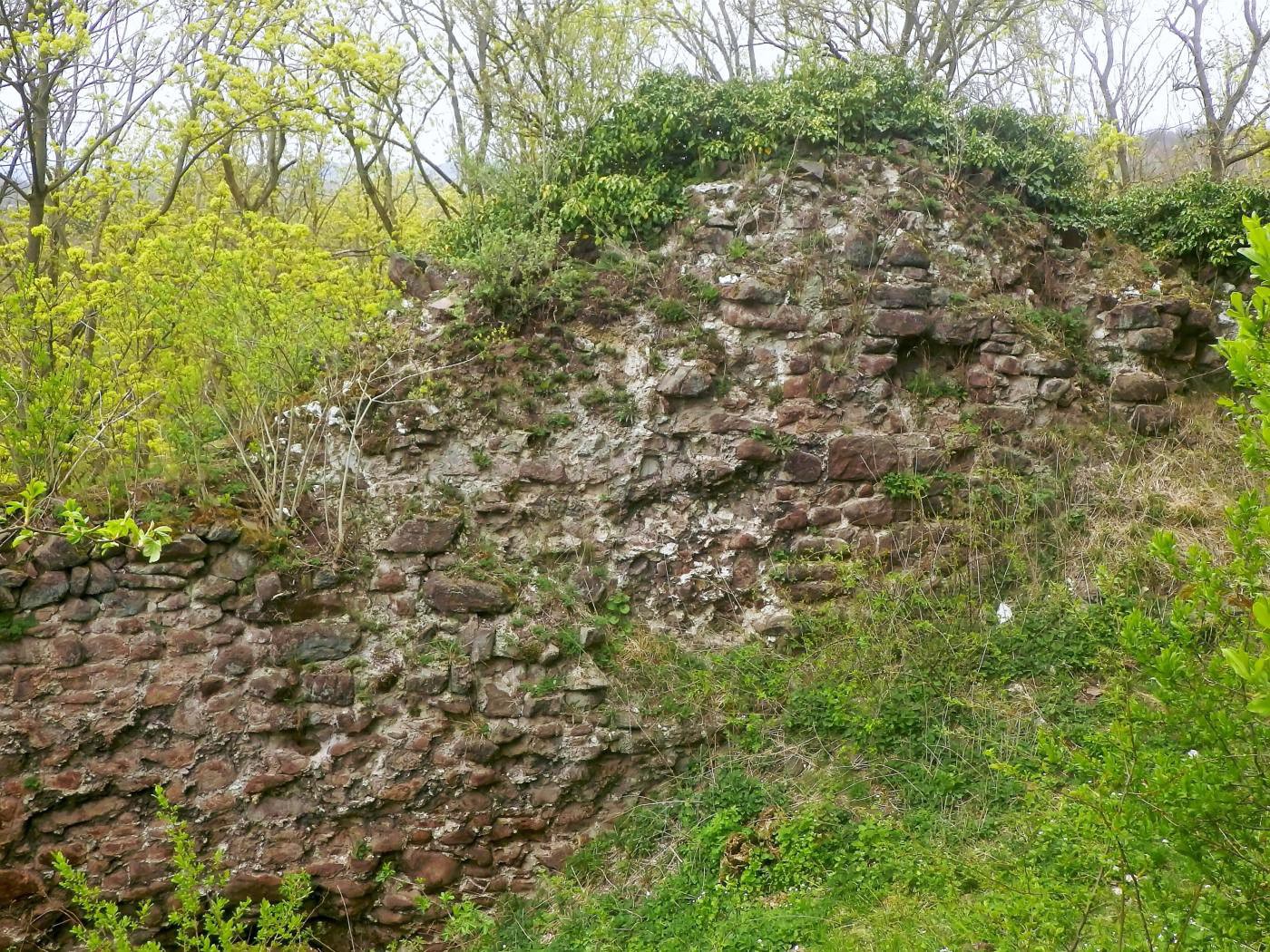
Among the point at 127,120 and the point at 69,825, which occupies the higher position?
the point at 127,120

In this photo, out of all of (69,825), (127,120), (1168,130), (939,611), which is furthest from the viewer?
(1168,130)

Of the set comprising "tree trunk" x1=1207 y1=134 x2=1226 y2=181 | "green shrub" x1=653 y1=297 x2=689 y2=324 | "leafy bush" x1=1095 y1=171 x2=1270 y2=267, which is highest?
"tree trunk" x1=1207 y1=134 x2=1226 y2=181

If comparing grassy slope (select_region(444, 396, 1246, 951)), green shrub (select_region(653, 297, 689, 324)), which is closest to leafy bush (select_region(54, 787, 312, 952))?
grassy slope (select_region(444, 396, 1246, 951))

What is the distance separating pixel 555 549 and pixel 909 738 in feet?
9.13

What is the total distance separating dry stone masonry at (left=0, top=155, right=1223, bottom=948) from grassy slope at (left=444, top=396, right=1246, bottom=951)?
305mm

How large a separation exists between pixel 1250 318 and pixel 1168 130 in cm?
1551

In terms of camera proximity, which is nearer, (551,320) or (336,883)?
(336,883)

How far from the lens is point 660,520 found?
6.82 m

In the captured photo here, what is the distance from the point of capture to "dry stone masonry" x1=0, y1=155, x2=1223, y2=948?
5641 millimetres

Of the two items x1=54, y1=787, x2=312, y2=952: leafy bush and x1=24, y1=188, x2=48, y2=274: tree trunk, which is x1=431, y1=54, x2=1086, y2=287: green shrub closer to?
x1=24, y1=188, x2=48, y2=274: tree trunk

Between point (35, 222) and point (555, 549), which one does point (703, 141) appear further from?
point (35, 222)

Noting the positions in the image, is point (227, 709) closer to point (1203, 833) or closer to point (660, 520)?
point (660, 520)

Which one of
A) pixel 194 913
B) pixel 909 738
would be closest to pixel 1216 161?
pixel 909 738

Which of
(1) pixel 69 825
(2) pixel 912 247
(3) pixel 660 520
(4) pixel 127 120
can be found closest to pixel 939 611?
(3) pixel 660 520
